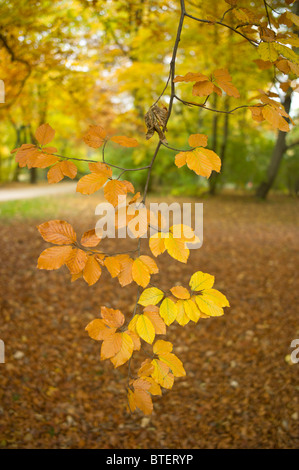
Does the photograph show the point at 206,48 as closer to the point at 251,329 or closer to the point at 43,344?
the point at 251,329

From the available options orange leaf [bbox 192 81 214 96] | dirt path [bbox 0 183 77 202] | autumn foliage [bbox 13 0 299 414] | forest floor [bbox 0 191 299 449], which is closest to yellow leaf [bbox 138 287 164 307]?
autumn foliage [bbox 13 0 299 414]

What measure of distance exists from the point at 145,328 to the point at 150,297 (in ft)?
0.36

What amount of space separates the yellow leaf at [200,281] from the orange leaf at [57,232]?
16.0 inches

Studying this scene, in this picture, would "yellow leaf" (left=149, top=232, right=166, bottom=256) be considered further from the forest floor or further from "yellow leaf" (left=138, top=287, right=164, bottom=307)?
the forest floor

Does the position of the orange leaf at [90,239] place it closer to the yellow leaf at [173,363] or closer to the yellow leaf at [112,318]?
the yellow leaf at [112,318]

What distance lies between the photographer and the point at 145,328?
1031mm

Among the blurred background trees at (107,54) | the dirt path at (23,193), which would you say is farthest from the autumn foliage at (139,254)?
the dirt path at (23,193)

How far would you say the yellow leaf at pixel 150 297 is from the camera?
1.10 meters

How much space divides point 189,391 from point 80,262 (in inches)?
96.6

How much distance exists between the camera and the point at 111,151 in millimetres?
11570

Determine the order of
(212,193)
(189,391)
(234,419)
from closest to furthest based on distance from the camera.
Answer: (234,419), (189,391), (212,193)

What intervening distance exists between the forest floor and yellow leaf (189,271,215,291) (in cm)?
201

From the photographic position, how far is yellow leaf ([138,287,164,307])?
110 centimetres

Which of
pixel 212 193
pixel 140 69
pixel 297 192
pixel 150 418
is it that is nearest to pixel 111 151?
pixel 212 193
